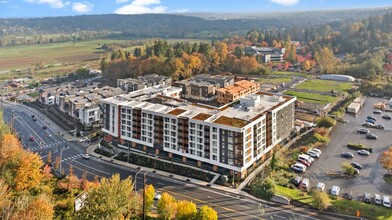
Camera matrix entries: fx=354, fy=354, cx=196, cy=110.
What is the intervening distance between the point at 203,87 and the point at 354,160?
54.3ft

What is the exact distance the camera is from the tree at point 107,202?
13172mm

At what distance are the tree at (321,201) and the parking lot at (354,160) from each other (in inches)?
76.7

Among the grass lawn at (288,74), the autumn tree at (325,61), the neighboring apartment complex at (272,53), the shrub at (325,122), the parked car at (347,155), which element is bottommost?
A: the parked car at (347,155)

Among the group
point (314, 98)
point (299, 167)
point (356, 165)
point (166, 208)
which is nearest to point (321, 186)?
point (299, 167)

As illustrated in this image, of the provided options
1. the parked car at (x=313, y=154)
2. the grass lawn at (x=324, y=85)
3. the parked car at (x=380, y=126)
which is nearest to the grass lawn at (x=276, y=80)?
the grass lawn at (x=324, y=85)

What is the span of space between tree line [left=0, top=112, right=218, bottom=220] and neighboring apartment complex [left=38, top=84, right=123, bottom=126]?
10.2 metres

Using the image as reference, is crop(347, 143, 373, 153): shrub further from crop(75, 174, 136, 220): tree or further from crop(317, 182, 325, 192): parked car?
crop(75, 174, 136, 220): tree

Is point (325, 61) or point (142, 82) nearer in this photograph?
point (142, 82)

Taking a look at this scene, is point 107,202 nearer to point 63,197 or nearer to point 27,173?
point 63,197

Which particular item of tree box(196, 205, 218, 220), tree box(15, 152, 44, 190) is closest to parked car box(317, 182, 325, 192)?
tree box(196, 205, 218, 220)

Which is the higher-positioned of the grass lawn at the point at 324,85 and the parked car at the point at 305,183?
the grass lawn at the point at 324,85

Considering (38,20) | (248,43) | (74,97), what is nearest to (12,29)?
(38,20)

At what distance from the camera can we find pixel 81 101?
1294 inches

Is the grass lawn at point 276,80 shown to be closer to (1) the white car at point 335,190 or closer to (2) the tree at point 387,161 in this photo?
(2) the tree at point 387,161
